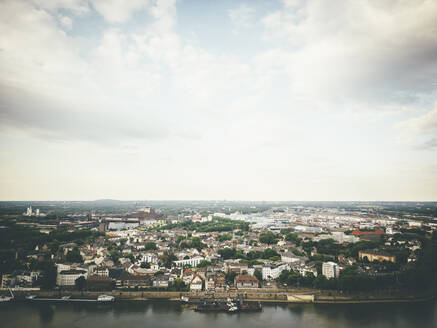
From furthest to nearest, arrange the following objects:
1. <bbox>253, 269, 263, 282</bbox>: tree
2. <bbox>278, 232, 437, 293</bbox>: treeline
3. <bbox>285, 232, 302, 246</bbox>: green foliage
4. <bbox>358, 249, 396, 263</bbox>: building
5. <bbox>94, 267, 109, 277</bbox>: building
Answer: <bbox>285, 232, 302, 246</bbox>: green foliage
<bbox>358, 249, 396, 263</bbox>: building
<bbox>253, 269, 263, 282</bbox>: tree
<bbox>94, 267, 109, 277</bbox>: building
<bbox>278, 232, 437, 293</bbox>: treeline

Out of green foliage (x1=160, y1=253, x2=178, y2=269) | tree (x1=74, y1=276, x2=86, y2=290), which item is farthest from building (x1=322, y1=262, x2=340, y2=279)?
tree (x1=74, y1=276, x2=86, y2=290)

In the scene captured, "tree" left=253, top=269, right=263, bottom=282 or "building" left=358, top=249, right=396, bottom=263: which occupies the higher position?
"building" left=358, top=249, right=396, bottom=263

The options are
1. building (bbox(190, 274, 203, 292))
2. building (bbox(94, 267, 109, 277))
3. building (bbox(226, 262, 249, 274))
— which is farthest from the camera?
building (bbox(226, 262, 249, 274))

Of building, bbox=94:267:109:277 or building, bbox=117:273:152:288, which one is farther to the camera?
building, bbox=94:267:109:277

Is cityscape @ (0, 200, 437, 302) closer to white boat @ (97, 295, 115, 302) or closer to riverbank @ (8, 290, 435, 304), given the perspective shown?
riverbank @ (8, 290, 435, 304)

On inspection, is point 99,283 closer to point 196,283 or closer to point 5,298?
point 5,298

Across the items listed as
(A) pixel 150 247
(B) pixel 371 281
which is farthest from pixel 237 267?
(A) pixel 150 247

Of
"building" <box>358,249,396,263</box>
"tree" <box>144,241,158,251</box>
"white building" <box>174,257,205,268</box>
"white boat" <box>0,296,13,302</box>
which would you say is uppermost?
"building" <box>358,249,396,263</box>

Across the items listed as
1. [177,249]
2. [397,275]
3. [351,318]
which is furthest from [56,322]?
[397,275]
